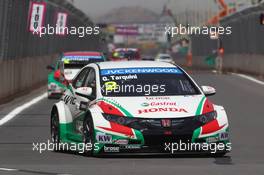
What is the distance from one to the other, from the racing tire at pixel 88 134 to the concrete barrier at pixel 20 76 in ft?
48.1

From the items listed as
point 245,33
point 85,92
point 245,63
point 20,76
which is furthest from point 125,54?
point 85,92

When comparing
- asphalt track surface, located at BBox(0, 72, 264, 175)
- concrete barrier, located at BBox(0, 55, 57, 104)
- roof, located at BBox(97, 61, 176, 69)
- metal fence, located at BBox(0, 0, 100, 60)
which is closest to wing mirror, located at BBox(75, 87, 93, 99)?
roof, located at BBox(97, 61, 176, 69)

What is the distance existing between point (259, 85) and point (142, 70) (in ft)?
82.9

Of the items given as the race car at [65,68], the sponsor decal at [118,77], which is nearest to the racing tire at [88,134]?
the sponsor decal at [118,77]

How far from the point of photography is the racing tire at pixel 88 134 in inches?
532

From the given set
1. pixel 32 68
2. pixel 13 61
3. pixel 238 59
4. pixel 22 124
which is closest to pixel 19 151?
pixel 22 124

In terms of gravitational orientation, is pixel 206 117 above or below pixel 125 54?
below

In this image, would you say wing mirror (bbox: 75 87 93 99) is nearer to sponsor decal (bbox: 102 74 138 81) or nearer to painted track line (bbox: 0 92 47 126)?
sponsor decal (bbox: 102 74 138 81)

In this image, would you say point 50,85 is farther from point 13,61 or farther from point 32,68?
point 32,68

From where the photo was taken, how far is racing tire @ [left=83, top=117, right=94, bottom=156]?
13.5m

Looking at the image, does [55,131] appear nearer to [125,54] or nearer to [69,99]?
[69,99]

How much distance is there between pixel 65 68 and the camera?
29875 millimetres

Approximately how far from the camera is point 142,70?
578 inches

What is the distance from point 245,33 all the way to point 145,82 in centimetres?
5209
